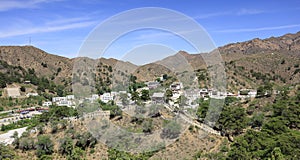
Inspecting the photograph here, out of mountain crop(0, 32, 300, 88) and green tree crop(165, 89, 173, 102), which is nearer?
green tree crop(165, 89, 173, 102)

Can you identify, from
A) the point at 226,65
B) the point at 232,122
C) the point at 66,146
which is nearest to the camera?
the point at 66,146

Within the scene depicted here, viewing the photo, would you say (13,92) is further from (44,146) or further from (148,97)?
(148,97)

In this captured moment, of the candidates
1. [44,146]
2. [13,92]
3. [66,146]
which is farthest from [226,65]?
[44,146]

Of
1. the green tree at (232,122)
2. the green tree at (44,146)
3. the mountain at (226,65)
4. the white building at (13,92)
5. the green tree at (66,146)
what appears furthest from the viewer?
the mountain at (226,65)

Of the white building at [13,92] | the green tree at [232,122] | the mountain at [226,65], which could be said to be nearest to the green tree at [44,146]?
the green tree at [232,122]

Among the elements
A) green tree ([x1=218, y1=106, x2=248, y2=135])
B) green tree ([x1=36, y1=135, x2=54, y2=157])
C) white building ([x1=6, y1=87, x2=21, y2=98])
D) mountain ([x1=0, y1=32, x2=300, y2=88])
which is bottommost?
green tree ([x1=36, y1=135, x2=54, y2=157])

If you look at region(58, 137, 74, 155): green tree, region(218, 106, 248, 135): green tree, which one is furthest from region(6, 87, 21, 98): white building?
region(218, 106, 248, 135): green tree

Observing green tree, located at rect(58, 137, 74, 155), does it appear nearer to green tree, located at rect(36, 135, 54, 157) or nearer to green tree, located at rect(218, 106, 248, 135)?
green tree, located at rect(36, 135, 54, 157)

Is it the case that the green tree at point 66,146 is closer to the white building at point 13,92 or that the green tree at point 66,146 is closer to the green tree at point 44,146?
the green tree at point 44,146

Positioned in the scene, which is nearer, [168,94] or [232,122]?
[232,122]

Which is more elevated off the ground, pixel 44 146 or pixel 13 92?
pixel 13 92

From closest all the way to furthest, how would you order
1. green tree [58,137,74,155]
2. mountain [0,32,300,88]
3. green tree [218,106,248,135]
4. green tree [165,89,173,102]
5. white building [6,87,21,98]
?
green tree [58,137,74,155] → green tree [218,106,248,135] → green tree [165,89,173,102] → white building [6,87,21,98] → mountain [0,32,300,88]

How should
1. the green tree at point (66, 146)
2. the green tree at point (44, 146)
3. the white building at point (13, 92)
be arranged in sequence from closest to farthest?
the green tree at point (66, 146)
the green tree at point (44, 146)
the white building at point (13, 92)
